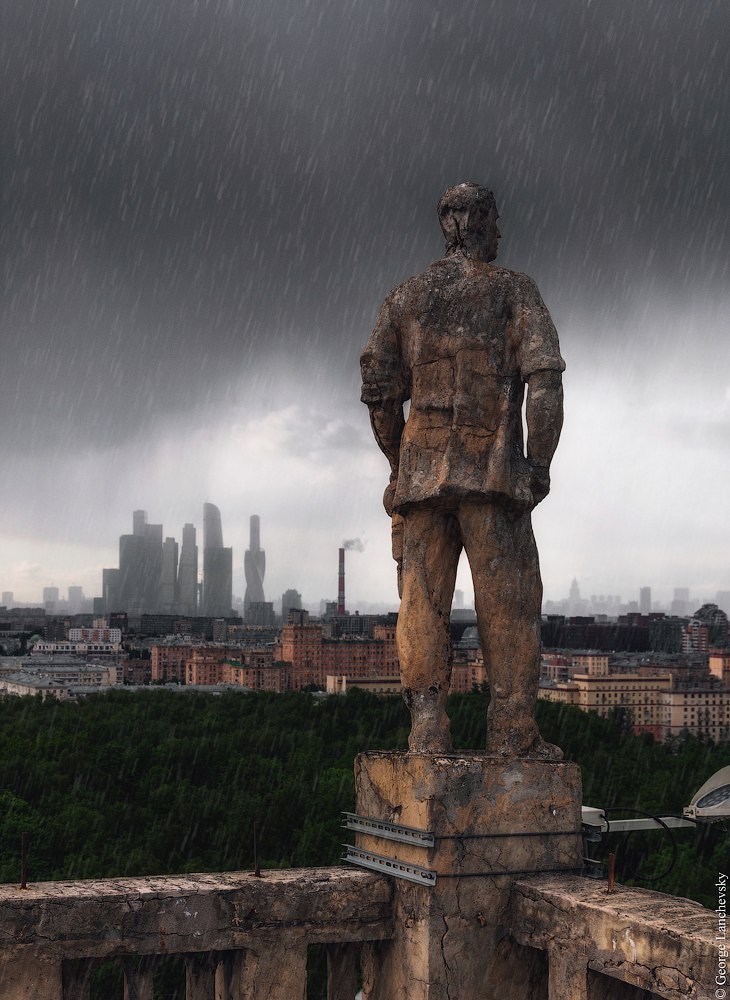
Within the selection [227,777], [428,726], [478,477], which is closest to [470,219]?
[478,477]

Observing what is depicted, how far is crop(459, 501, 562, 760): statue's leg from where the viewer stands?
244 inches

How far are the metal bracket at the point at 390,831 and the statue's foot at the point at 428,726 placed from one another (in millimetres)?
404

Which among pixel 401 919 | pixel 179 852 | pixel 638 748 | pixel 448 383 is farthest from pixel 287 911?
pixel 638 748

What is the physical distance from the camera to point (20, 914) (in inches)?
207

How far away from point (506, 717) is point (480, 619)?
1.65ft

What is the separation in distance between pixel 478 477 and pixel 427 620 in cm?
78

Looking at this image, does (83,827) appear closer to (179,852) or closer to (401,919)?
(179,852)

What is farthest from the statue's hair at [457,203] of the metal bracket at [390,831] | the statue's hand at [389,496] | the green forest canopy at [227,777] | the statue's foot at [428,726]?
the green forest canopy at [227,777]

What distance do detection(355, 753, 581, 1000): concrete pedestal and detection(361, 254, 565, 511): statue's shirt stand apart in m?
1.33

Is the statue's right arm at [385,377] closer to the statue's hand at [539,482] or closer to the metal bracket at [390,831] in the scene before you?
the statue's hand at [539,482]

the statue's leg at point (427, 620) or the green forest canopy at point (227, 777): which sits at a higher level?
the statue's leg at point (427, 620)

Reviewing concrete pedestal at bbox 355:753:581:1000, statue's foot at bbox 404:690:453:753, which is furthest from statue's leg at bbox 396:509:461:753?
concrete pedestal at bbox 355:753:581:1000

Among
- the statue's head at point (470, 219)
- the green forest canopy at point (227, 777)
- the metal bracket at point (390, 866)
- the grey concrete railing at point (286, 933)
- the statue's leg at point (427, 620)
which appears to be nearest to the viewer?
the grey concrete railing at point (286, 933)

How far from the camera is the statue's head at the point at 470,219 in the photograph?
21.4 feet
